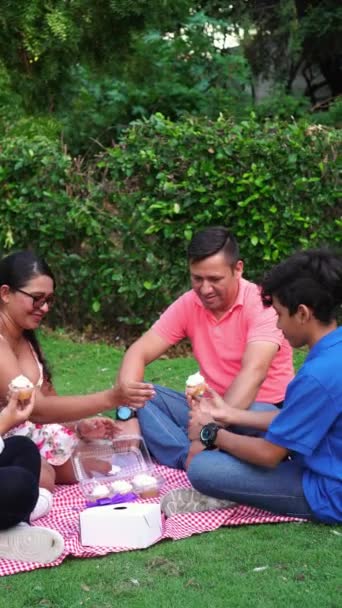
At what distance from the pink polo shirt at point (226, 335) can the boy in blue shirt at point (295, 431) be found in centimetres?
79

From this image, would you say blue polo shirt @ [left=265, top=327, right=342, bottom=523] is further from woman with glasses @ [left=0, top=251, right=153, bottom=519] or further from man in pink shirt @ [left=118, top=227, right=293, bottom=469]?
woman with glasses @ [left=0, top=251, right=153, bottom=519]

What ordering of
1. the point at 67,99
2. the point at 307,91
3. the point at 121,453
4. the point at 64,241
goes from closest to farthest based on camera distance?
the point at 121,453 → the point at 67,99 → the point at 64,241 → the point at 307,91

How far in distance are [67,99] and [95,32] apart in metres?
0.95

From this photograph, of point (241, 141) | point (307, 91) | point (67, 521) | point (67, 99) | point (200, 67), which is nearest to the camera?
point (67, 521)

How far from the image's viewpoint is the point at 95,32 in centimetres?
477

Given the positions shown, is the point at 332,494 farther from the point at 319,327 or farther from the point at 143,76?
the point at 143,76

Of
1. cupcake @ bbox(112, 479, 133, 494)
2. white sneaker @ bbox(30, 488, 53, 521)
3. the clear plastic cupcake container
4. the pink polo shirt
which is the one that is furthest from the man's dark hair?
white sneaker @ bbox(30, 488, 53, 521)

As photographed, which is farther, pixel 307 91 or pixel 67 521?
pixel 307 91

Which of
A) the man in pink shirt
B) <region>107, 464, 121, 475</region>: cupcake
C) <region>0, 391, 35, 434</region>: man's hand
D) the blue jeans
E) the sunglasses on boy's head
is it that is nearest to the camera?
<region>0, 391, 35, 434</region>: man's hand

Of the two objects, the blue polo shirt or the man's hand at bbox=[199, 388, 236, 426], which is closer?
the blue polo shirt

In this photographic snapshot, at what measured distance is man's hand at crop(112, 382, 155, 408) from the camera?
15.3 ft

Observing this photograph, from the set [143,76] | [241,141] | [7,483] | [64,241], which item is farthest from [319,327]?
[143,76]

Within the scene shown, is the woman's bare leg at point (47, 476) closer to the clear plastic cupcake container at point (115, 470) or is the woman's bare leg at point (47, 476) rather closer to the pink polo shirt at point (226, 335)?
the clear plastic cupcake container at point (115, 470)

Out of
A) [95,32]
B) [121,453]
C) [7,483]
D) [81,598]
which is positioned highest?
[95,32]
